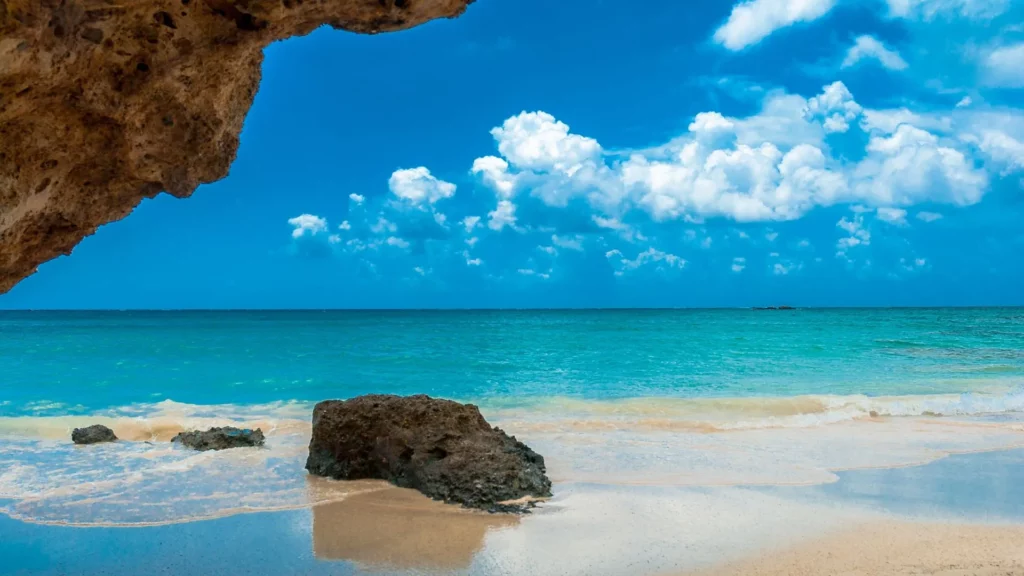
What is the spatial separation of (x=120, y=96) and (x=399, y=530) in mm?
3839

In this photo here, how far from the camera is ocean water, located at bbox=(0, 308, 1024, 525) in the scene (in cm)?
758

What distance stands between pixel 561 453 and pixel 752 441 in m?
3.01

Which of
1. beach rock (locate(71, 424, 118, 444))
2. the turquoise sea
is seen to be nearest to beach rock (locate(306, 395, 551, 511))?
beach rock (locate(71, 424, 118, 444))

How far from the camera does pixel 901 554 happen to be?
516cm

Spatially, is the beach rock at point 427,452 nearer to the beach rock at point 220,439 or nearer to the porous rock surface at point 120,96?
the beach rock at point 220,439

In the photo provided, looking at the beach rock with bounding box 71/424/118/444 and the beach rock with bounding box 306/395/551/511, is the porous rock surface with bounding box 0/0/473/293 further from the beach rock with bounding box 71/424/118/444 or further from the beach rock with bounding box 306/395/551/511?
the beach rock with bounding box 71/424/118/444

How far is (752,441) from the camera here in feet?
33.5

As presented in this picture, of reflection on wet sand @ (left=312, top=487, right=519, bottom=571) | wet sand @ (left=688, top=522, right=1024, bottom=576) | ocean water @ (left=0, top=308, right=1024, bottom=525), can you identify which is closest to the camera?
wet sand @ (left=688, top=522, right=1024, bottom=576)

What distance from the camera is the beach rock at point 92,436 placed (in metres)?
10.1

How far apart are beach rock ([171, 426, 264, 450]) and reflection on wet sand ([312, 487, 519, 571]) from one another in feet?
11.4

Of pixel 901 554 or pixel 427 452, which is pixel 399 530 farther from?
pixel 901 554

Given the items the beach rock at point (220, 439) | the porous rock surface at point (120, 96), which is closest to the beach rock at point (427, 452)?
the beach rock at point (220, 439)

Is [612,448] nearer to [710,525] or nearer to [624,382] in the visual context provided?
[710,525]

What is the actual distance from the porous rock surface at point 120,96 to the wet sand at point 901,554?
4206 mm
